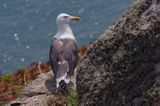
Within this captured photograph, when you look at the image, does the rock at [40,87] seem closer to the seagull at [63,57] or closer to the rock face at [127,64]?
the seagull at [63,57]

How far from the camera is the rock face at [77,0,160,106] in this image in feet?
14.9

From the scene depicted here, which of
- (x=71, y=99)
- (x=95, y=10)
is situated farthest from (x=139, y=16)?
(x=95, y=10)

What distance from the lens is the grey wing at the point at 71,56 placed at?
9.62 meters

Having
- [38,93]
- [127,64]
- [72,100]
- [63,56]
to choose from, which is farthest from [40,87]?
[127,64]

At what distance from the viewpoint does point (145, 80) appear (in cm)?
454

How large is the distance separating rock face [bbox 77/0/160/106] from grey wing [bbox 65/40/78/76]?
4282mm

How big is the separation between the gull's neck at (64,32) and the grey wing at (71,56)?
28.3 inches

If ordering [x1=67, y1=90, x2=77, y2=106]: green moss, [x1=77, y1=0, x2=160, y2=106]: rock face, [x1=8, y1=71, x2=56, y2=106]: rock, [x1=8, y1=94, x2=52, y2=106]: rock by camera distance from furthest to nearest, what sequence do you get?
[x1=8, y1=71, x2=56, y2=106]: rock
[x1=8, y1=94, x2=52, y2=106]: rock
[x1=67, y1=90, x2=77, y2=106]: green moss
[x1=77, y1=0, x2=160, y2=106]: rock face

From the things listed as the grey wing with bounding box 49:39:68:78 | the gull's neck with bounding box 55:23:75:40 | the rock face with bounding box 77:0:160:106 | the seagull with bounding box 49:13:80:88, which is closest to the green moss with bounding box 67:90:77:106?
the rock face with bounding box 77:0:160:106

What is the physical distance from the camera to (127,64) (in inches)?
185

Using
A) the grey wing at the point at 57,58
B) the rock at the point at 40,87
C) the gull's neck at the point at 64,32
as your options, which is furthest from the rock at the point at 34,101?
the gull's neck at the point at 64,32

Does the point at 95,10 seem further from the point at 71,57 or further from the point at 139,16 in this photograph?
the point at 139,16

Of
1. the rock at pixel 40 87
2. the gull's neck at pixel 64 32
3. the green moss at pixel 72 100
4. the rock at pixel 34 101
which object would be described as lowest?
the rock at pixel 40 87

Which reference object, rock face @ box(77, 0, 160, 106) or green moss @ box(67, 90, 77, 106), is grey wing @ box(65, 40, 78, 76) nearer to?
green moss @ box(67, 90, 77, 106)
